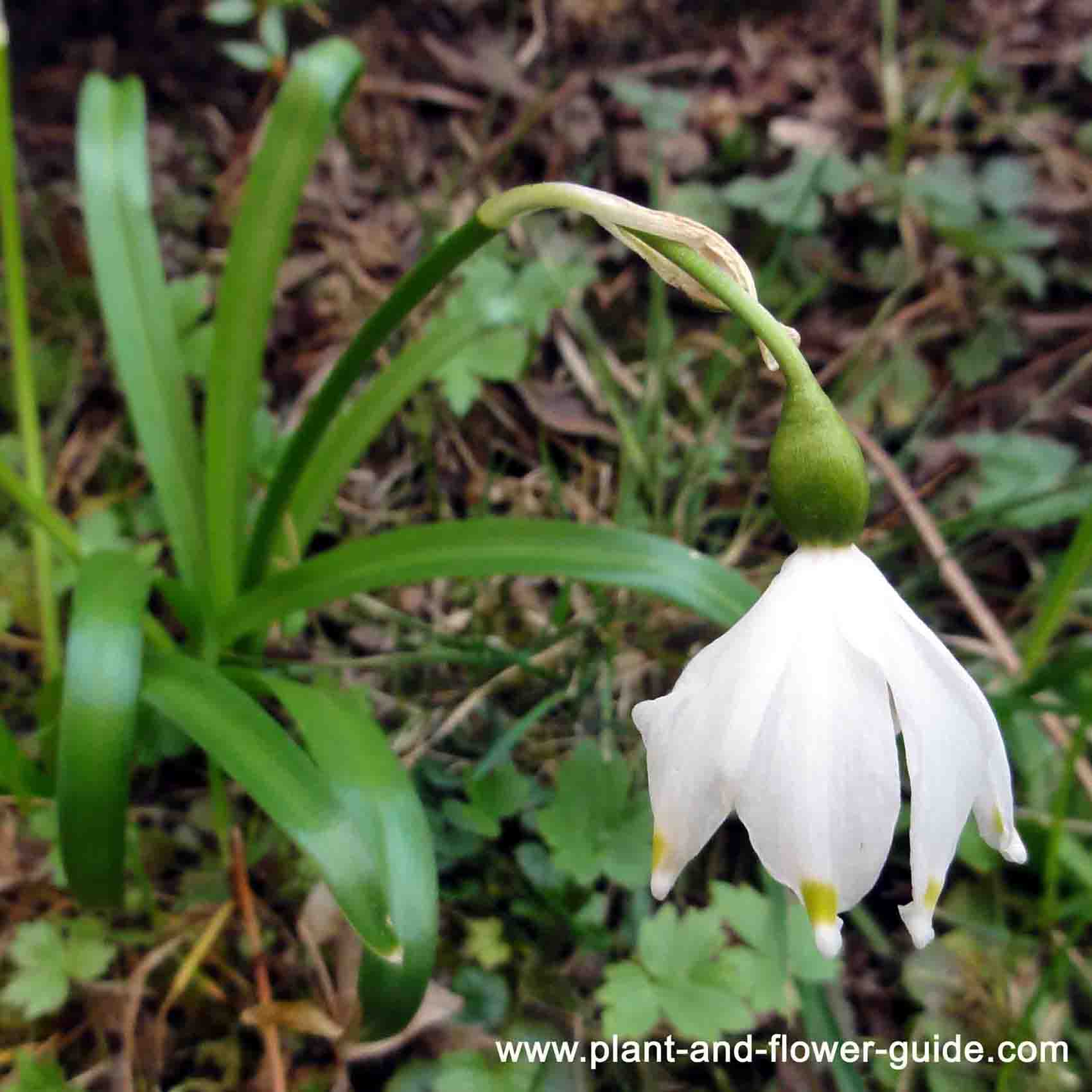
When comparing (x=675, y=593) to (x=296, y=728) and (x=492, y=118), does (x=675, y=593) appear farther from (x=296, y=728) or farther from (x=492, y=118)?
(x=492, y=118)

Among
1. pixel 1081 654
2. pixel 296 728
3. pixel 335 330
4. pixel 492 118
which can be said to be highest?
pixel 492 118

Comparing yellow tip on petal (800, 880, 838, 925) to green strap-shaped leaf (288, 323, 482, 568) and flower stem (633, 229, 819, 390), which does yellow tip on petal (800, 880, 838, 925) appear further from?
green strap-shaped leaf (288, 323, 482, 568)

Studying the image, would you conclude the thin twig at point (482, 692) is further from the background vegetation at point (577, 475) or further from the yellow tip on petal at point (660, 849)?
the yellow tip on petal at point (660, 849)

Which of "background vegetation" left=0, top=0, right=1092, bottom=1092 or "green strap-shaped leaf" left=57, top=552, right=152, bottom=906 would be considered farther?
"background vegetation" left=0, top=0, right=1092, bottom=1092

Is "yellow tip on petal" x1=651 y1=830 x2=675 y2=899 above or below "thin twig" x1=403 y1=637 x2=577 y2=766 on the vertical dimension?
above

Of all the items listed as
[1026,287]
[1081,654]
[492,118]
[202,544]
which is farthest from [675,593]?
[492,118]

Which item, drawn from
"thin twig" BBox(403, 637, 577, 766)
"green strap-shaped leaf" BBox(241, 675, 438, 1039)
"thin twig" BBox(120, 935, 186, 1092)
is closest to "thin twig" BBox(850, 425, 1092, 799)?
"thin twig" BBox(403, 637, 577, 766)
